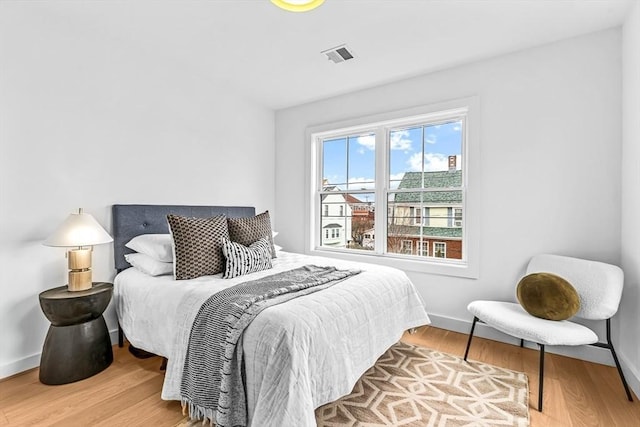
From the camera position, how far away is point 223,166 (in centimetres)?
353

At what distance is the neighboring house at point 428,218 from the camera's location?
10.1ft

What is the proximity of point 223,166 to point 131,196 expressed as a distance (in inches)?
41.5

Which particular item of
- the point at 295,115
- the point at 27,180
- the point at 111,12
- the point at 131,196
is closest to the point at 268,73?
the point at 295,115

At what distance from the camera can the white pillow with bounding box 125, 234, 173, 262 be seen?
2.34 metres

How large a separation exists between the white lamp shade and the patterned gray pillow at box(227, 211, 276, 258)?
2.88ft

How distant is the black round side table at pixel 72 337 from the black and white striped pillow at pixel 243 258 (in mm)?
869

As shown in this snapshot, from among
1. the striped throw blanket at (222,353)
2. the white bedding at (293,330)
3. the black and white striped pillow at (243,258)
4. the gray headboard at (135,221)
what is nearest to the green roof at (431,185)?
the white bedding at (293,330)

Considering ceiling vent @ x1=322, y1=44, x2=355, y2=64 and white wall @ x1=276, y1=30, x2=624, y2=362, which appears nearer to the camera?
white wall @ x1=276, y1=30, x2=624, y2=362

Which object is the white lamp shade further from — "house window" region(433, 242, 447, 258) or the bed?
"house window" region(433, 242, 447, 258)

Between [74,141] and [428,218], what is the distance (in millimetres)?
3164

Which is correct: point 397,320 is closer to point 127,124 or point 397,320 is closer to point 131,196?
point 131,196

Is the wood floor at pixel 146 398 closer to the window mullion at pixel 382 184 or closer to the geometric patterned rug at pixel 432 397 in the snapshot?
the geometric patterned rug at pixel 432 397

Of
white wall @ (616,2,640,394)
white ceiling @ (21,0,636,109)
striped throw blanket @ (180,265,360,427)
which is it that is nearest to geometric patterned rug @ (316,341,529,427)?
striped throw blanket @ (180,265,360,427)

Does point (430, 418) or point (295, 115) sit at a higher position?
point (295, 115)
